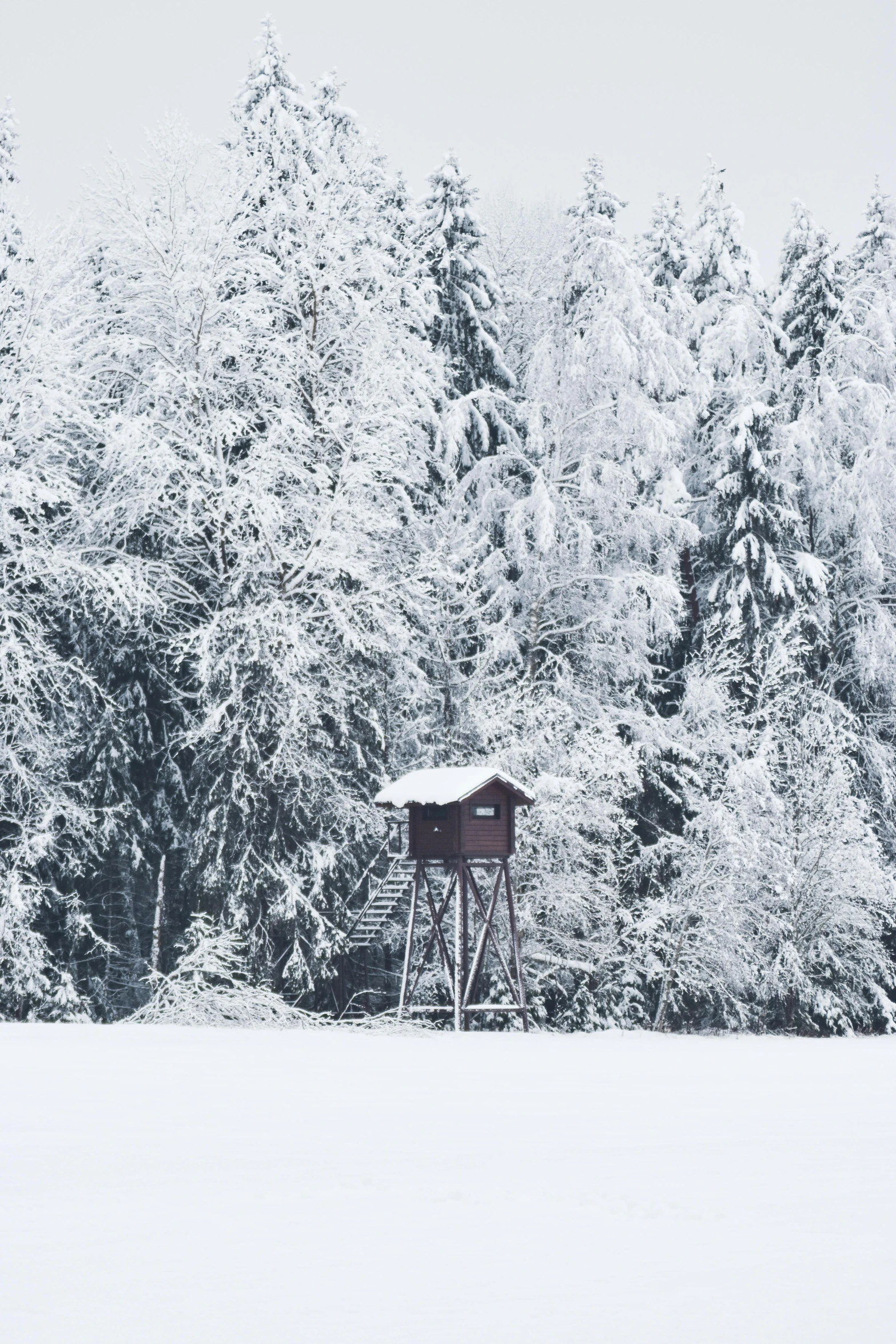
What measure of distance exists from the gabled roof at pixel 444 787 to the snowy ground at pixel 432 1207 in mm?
6602

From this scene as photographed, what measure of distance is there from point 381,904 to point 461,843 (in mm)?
3031

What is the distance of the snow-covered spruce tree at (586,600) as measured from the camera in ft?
94.7

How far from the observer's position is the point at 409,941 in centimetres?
2538

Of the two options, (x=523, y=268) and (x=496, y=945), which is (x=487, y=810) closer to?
(x=496, y=945)

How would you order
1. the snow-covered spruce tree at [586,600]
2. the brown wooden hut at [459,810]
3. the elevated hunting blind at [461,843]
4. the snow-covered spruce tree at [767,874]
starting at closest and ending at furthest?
1. the brown wooden hut at [459,810]
2. the elevated hunting blind at [461,843]
3. the snow-covered spruce tree at [586,600]
4. the snow-covered spruce tree at [767,874]

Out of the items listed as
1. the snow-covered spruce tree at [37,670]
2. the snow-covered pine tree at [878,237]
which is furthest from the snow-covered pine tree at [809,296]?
the snow-covered spruce tree at [37,670]

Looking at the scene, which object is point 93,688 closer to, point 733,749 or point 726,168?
point 733,749

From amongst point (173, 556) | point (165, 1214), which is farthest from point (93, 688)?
point (165, 1214)

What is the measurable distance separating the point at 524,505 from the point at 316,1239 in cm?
2224

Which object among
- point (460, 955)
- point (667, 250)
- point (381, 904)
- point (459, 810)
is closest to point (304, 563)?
point (459, 810)

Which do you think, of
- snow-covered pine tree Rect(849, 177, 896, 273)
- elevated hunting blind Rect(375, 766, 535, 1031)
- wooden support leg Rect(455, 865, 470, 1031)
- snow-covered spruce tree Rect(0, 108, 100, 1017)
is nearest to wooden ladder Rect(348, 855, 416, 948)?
elevated hunting blind Rect(375, 766, 535, 1031)

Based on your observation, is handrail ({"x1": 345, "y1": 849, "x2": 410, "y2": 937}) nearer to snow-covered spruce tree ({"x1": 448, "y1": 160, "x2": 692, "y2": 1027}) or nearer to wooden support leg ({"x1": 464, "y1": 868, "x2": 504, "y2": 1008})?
wooden support leg ({"x1": 464, "y1": 868, "x2": 504, "y2": 1008})

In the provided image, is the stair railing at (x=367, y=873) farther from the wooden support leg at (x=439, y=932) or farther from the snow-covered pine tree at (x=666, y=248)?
the snow-covered pine tree at (x=666, y=248)

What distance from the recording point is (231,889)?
25062 millimetres
